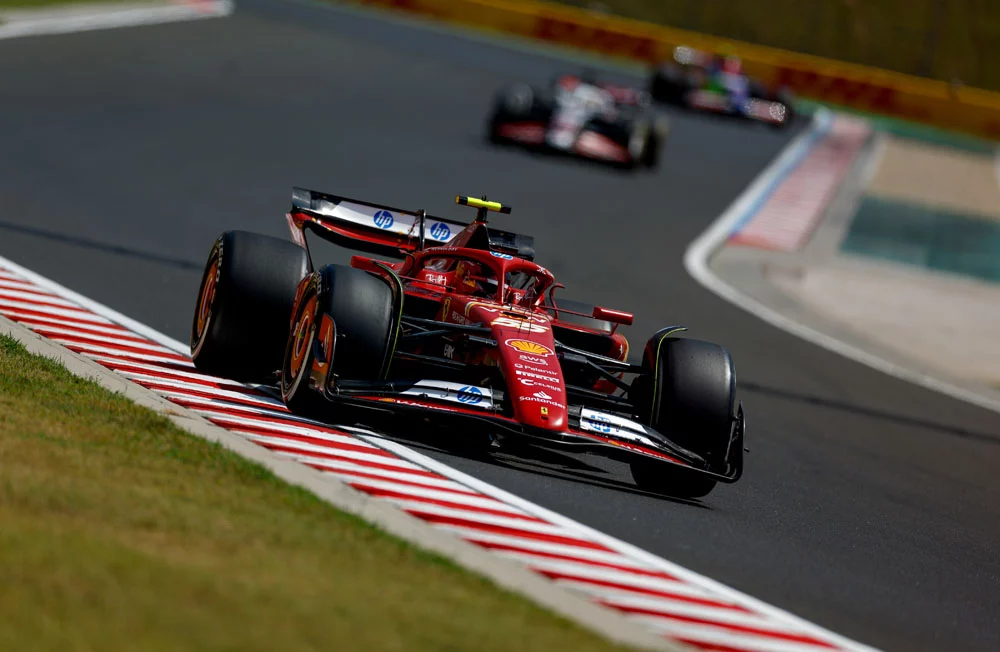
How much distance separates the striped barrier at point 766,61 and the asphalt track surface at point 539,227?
13.1ft

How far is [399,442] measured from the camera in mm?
8898

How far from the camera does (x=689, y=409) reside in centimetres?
921

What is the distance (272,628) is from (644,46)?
126ft

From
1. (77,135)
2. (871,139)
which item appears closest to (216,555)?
(77,135)

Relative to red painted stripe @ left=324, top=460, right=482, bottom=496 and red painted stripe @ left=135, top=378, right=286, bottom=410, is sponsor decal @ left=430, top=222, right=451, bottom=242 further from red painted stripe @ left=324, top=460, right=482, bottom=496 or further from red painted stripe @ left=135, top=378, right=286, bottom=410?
red painted stripe @ left=324, top=460, right=482, bottom=496

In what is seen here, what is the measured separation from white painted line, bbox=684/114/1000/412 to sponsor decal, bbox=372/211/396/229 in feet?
18.2

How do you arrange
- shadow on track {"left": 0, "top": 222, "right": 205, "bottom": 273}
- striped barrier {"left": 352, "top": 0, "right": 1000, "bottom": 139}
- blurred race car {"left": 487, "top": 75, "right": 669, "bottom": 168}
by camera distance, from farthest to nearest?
striped barrier {"left": 352, "top": 0, "right": 1000, "bottom": 139} < blurred race car {"left": 487, "top": 75, "right": 669, "bottom": 168} < shadow on track {"left": 0, "top": 222, "right": 205, "bottom": 273}

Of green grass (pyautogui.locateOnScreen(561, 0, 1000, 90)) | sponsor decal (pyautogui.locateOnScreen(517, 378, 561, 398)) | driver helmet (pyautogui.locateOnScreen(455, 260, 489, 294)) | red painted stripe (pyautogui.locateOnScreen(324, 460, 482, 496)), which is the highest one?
green grass (pyautogui.locateOnScreen(561, 0, 1000, 90))

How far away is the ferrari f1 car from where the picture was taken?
861cm

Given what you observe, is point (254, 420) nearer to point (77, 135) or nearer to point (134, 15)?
point (77, 135)

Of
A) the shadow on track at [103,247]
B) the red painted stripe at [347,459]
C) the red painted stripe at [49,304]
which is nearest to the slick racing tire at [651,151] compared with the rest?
the shadow on track at [103,247]

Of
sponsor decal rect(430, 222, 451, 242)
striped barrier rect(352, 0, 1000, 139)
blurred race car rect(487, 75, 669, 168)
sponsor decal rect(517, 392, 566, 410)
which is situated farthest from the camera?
striped barrier rect(352, 0, 1000, 139)

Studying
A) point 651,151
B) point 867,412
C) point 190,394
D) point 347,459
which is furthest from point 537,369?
point 651,151

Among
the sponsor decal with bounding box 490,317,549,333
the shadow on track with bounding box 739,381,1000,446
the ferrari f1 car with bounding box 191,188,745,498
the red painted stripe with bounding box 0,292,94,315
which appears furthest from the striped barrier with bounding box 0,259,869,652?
the shadow on track with bounding box 739,381,1000,446
